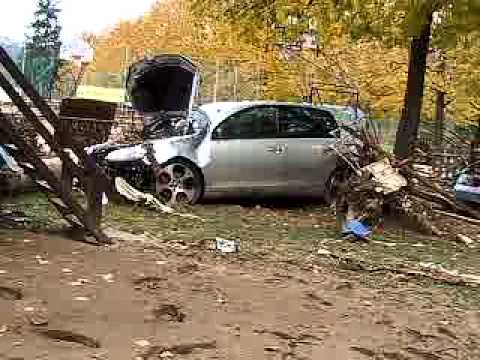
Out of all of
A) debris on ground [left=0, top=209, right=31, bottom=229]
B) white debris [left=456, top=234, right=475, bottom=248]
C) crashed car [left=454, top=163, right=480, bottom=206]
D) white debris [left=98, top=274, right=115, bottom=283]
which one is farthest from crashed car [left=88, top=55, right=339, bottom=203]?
white debris [left=98, top=274, right=115, bottom=283]

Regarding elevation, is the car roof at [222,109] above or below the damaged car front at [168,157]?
above

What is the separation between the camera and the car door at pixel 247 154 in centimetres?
1261

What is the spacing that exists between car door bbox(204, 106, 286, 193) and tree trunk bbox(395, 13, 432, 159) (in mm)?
2235

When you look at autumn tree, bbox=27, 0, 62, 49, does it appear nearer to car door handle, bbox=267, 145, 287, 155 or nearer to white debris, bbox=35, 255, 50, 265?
car door handle, bbox=267, 145, 287, 155

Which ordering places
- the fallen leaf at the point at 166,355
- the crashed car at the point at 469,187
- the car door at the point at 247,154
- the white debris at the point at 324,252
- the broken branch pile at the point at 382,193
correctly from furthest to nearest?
the crashed car at the point at 469,187
the car door at the point at 247,154
the broken branch pile at the point at 382,193
the white debris at the point at 324,252
the fallen leaf at the point at 166,355

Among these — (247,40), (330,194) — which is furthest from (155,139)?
(247,40)

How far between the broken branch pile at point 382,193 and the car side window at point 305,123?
23.4 inches

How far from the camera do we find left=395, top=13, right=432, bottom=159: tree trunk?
14008 millimetres

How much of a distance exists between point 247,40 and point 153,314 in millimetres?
10614

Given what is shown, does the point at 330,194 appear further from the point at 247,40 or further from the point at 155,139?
the point at 247,40

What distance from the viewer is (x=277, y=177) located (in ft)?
42.8

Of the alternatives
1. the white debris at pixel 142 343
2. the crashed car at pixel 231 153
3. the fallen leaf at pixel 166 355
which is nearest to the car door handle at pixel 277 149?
the crashed car at pixel 231 153

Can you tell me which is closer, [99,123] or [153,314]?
[153,314]

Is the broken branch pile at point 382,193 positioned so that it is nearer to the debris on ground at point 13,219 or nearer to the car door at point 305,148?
the car door at point 305,148
